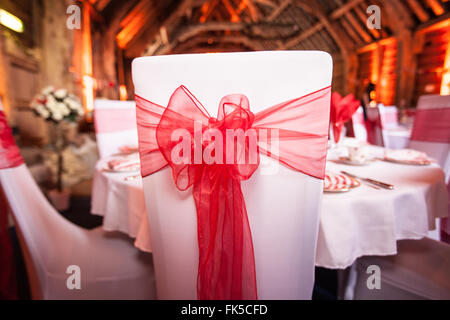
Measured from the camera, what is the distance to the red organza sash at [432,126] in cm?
138

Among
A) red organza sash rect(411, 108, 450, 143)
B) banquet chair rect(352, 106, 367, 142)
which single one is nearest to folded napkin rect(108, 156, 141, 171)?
red organza sash rect(411, 108, 450, 143)

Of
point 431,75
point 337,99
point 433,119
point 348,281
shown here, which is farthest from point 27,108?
point 431,75

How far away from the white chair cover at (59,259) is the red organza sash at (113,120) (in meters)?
0.90

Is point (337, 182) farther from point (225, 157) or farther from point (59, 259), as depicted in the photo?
point (59, 259)

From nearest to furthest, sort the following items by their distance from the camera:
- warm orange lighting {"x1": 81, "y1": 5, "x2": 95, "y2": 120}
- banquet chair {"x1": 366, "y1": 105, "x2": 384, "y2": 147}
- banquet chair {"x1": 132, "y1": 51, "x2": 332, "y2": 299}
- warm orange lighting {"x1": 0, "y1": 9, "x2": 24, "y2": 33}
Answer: banquet chair {"x1": 132, "y1": 51, "x2": 332, "y2": 299}
banquet chair {"x1": 366, "y1": 105, "x2": 384, "y2": 147}
warm orange lighting {"x1": 0, "y1": 9, "x2": 24, "y2": 33}
warm orange lighting {"x1": 81, "y1": 5, "x2": 95, "y2": 120}

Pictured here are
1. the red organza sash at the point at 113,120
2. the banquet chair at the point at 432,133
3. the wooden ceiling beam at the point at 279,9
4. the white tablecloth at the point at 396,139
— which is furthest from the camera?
the wooden ceiling beam at the point at 279,9

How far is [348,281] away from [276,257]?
0.61 metres

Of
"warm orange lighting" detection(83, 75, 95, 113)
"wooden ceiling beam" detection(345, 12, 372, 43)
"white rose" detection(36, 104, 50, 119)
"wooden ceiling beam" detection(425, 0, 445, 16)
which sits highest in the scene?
"wooden ceiling beam" detection(345, 12, 372, 43)

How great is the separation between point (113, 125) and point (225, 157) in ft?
4.90

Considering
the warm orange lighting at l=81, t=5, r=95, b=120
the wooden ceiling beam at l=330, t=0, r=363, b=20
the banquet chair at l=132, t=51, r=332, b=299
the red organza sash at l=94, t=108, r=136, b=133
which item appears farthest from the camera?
the wooden ceiling beam at l=330, t=0, r=363, b=20

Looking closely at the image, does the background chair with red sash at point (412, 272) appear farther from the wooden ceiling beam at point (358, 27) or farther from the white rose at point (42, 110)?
the wooden ceiling beam at point (358, 27)

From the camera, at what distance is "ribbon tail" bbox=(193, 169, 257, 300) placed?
1.66ft

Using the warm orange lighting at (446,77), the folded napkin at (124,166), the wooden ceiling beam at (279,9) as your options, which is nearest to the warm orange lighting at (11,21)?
the folded napkin at (124,166)

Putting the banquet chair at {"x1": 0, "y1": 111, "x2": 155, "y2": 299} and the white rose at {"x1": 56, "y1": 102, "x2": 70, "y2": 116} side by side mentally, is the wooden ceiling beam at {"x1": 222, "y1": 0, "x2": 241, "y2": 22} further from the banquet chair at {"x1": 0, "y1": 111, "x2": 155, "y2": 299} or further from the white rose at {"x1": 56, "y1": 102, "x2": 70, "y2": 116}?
the banquet chair at {"x1": 0, "y1": 111, "x2": 155, "y2": 299}
